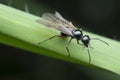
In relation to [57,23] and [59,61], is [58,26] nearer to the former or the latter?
[57,23]

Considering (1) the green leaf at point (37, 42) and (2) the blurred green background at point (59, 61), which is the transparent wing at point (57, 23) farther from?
(2) the blurred green background at point (59, 61)

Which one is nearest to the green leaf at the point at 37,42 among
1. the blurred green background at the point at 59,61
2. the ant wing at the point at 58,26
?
the ant wing at the point at 58,26

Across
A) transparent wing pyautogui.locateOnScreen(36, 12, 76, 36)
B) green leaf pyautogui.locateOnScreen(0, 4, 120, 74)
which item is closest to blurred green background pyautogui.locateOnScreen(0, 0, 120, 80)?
transparent wing pyautogui.locateOnScreen(36, 12, 76, 36)

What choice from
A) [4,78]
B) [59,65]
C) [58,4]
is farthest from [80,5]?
[4,78]

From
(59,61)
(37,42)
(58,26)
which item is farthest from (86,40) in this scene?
(59,61)

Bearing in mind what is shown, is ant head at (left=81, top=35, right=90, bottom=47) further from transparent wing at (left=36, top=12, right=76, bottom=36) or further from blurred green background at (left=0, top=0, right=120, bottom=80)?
blurred green background at (left=0, top=0, right=120, bottom=80)
